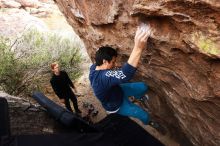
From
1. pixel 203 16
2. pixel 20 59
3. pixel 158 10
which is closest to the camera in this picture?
pixel 203 16

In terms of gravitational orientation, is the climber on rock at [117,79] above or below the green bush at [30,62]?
above

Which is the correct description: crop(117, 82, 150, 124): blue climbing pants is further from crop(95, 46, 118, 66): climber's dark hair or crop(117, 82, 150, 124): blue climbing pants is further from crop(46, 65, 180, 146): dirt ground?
crop(46, 65, 180, 146): dirt ground

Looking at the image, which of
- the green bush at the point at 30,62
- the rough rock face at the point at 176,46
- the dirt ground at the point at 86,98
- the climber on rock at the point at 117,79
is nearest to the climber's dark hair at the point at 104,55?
the climber on rock at the point at 117,79

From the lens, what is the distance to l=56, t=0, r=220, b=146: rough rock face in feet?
11.0

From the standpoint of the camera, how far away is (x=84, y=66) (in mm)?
13359

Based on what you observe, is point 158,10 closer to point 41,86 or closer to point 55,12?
point 41,86

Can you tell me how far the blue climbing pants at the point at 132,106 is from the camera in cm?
461

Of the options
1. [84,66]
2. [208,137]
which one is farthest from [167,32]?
[84,66]

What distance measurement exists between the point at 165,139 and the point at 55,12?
19045 millimetres

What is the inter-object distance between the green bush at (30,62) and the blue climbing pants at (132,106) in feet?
20.1

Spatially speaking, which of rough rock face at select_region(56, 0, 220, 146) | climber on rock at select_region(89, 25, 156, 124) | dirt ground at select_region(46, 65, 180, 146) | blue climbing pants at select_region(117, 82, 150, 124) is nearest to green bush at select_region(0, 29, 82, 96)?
dirt ground at select_region(46, 65, 180, 146)

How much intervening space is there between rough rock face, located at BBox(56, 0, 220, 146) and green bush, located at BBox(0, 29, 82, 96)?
500 centimetres

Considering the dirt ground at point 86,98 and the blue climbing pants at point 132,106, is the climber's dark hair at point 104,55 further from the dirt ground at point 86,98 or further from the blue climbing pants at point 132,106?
the dirt ground at point 86,98

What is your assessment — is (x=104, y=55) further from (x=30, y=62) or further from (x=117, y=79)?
(x=30, y=62)
